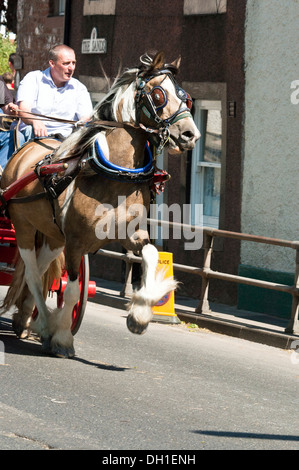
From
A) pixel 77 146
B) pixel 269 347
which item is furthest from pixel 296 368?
pixel 77 146

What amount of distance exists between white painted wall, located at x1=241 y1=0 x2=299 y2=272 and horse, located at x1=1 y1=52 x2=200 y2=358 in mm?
5287

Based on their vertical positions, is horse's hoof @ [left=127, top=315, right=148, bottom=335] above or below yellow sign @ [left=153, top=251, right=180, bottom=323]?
above

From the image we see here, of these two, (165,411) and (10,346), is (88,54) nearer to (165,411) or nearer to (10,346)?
(10,346)

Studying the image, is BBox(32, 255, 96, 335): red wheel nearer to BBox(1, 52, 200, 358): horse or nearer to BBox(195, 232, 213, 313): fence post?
BBox(1, 52, 200, 358): horse

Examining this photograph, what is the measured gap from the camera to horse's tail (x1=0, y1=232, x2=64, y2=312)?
9469 mm

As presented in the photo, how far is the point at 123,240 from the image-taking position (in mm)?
8312

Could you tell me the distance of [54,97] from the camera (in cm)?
974

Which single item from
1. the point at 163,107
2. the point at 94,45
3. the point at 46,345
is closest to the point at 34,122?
the point at 163,107

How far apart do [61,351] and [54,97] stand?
2.54 metres

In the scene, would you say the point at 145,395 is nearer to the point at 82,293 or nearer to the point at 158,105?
the point at 82,293

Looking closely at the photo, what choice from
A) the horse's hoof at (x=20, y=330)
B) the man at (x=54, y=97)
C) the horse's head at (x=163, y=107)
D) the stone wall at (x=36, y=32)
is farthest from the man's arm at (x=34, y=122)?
the stone wall at (x=36, y=32)

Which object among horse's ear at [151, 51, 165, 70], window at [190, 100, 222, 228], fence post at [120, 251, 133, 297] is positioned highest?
horse's ear at [151, 51, 165, 70]

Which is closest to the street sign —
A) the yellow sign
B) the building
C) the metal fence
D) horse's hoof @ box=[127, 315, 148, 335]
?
the building
